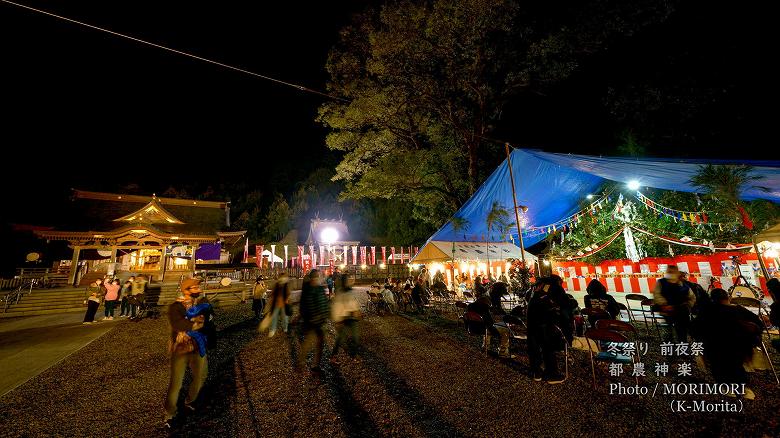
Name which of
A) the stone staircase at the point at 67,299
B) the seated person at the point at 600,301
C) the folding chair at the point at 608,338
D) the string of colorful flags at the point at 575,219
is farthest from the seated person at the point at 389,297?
the folding chair at the point at 608,338

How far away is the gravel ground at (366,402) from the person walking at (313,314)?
0.35 m

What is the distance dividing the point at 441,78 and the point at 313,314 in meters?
11.0

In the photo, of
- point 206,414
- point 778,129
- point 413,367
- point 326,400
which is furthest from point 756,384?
point 778,129

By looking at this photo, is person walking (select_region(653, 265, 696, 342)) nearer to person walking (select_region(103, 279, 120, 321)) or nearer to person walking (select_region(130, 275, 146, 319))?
person walking (select_region(130, 275, 146, 319))

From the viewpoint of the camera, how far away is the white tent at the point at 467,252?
11.9 meters

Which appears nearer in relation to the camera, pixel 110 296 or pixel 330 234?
pixel 110 296

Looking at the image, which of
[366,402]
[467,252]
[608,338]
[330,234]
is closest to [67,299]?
[330,234]

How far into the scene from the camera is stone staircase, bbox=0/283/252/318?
11.2 metres

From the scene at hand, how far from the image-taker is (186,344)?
3.05 m

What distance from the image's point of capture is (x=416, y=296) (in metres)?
9.38

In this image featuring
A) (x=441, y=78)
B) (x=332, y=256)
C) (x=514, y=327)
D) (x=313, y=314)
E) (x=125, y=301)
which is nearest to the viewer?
(x=313, y=314)

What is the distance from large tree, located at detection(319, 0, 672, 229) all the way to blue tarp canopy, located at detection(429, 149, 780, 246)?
8.73 ft

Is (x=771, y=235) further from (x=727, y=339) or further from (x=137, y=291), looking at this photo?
(x=137, y=291)

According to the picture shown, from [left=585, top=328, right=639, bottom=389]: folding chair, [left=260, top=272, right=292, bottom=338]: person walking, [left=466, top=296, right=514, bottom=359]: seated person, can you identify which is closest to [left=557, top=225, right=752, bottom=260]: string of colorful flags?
[left=585, top=328, right=639, bottom=389]: folding chair
